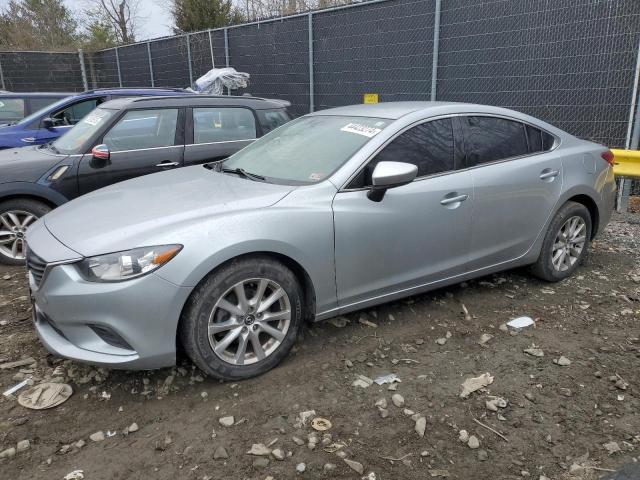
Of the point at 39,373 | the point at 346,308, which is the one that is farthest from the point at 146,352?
the point at 346,308

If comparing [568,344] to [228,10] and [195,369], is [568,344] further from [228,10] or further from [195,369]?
[228,10]

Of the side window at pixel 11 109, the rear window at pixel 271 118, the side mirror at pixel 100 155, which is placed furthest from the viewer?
the side window at pixel 11 109

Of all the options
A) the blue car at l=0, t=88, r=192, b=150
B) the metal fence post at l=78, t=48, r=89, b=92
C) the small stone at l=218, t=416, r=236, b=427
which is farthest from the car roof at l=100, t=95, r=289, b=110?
the metal fence post at l=78, t=48, r=89, b=92

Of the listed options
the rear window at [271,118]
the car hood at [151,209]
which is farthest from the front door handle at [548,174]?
the rear window at [271,118]

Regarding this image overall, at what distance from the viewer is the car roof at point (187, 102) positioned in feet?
18.3

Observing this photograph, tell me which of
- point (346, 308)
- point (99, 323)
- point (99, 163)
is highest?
point (99, 163)

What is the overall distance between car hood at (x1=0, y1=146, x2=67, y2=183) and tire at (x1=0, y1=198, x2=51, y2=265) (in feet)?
0.74

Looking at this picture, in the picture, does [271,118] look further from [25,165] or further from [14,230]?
[14,230]

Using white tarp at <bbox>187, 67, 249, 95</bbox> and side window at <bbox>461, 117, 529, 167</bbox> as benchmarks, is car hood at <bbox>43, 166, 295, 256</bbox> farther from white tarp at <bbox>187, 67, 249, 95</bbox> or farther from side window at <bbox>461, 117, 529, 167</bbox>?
white tarp at <bbox>187, 67, 249, 95</bbox>

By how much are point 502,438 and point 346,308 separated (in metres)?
1.20

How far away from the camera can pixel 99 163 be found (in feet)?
Answer: 17.3

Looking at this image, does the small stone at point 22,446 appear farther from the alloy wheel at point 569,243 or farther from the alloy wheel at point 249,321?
the alloy wheel at point 569,243

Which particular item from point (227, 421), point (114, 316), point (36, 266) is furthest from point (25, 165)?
point (227, 421)

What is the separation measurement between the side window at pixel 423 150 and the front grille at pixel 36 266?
189cm
